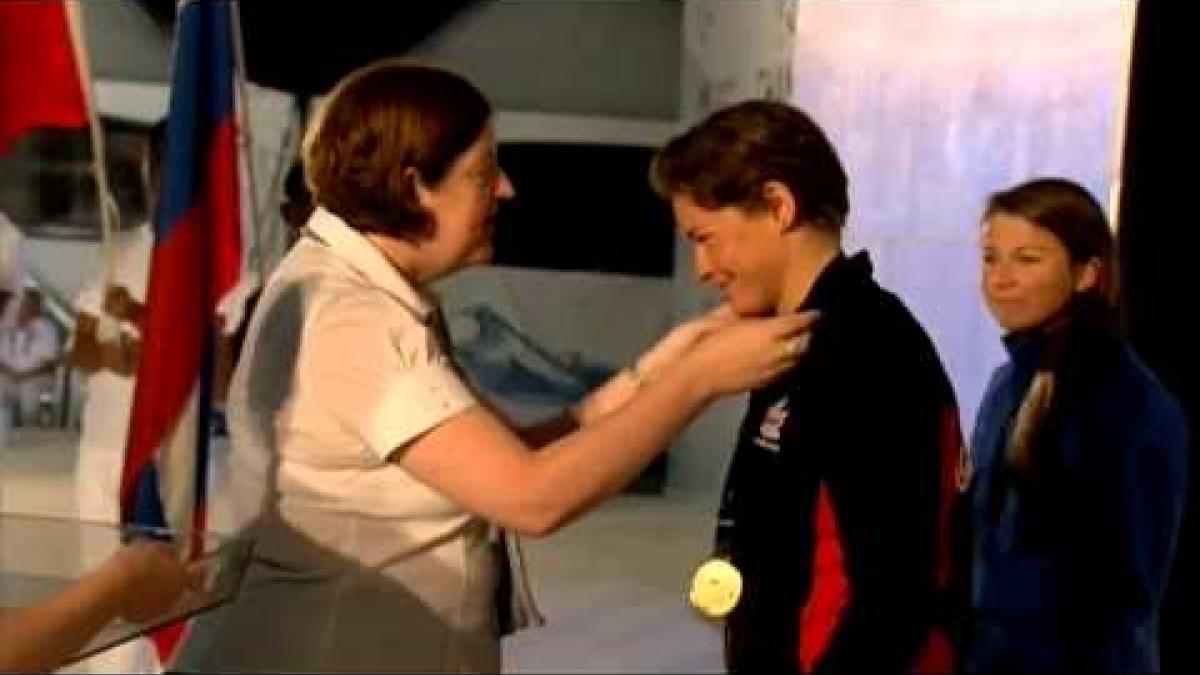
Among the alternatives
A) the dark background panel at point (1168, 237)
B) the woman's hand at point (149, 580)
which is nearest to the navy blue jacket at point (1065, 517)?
the dark background panel at point (1168, 237)

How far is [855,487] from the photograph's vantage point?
1.04 m

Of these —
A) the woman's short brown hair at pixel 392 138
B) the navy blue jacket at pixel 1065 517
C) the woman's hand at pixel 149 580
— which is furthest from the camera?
the navy blue jacket at pixel 1065 517

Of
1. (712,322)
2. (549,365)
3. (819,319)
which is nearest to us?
(819,319)

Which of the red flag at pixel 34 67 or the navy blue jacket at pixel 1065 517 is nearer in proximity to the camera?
the red flag at pixel 34 67

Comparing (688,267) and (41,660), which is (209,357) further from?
(41,660)

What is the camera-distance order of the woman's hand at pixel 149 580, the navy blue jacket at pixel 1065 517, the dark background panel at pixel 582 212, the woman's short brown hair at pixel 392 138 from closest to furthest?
1. the woman's hand at pixel 149 580
2. the woman's short brown hair at pixel 392 138
3. the navy blue jacket at pixel 1065 517
4. the dark background panel at pixel 582 212

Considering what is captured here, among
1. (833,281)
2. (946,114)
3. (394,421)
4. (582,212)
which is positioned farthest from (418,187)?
(582,212)

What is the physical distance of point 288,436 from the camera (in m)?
1.12

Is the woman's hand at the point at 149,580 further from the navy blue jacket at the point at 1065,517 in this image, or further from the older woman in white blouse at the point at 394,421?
the navy blue jacket at the point at 1065,517

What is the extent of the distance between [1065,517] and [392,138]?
0.62 meters

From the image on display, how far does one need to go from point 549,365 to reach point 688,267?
0.63 ft

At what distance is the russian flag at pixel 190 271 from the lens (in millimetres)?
1590

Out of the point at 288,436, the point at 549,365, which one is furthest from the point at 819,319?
the point at 549,365

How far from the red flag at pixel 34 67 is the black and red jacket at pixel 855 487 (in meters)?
0.47
